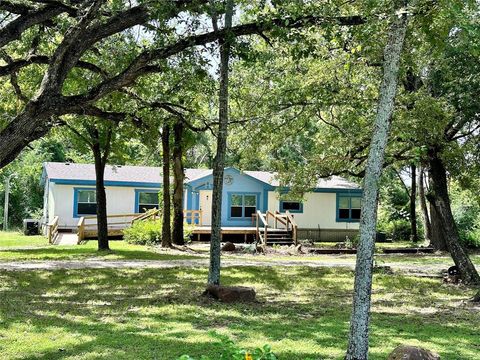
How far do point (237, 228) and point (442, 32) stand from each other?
71.7 ft

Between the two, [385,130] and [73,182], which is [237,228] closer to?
[73,182]

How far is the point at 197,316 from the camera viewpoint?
28.5 feet

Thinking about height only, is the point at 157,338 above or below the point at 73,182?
below

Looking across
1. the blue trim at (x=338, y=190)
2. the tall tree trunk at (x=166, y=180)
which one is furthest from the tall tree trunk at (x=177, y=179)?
the blue trim at (x=338, y=190)

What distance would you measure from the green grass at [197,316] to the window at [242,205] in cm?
1711

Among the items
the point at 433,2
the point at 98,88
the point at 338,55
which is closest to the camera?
the point at 433,2

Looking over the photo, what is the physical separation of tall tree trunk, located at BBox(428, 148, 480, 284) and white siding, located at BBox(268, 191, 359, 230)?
17.4 m

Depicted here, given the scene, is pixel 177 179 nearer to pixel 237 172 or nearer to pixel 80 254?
pixel 80 254

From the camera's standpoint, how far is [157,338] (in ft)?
23.2

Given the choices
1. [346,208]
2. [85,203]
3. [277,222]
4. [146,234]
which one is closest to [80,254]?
[146,234]

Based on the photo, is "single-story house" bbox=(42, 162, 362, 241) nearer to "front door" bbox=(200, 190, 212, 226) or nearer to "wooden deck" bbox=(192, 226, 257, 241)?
"front door" bbox=(200, 190, 212, 226)

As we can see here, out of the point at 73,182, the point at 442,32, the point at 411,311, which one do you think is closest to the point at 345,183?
the point at 73,182

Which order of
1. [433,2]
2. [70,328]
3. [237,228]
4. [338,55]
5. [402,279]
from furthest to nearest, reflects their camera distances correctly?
1. [237,228]
2. [402,279]
3. [338,55]
4. [70,328]
5. [433,2]

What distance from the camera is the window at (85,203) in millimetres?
30312
